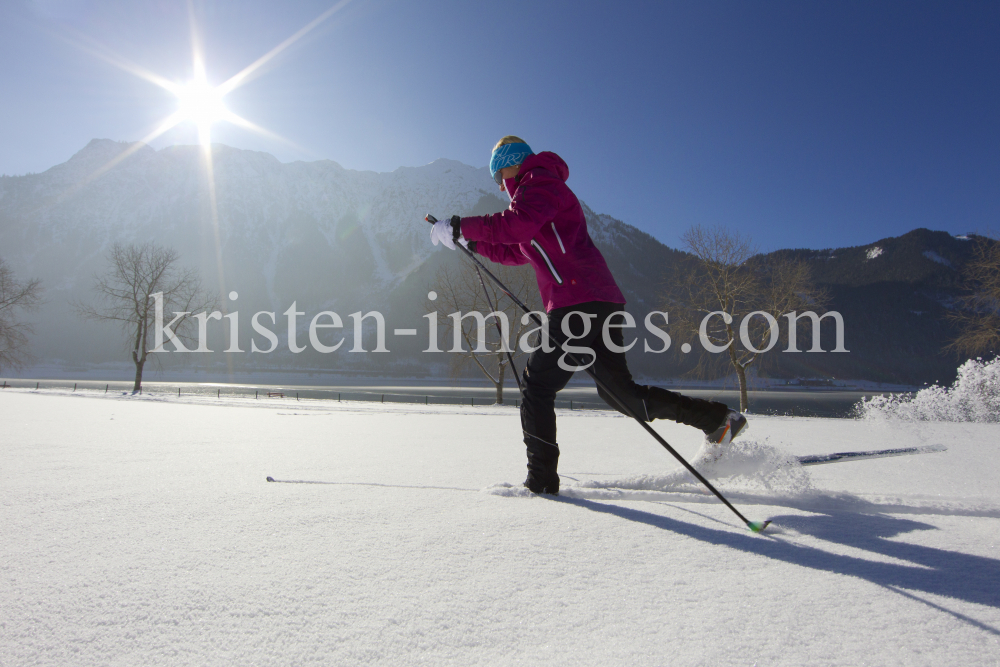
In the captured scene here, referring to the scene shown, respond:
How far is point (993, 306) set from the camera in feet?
49.5

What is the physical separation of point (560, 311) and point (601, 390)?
442 mm

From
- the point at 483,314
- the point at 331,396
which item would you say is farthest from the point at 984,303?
the point at 331,396

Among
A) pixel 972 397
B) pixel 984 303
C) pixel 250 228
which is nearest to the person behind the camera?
pixel 972 397

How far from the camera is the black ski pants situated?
2.09 meters

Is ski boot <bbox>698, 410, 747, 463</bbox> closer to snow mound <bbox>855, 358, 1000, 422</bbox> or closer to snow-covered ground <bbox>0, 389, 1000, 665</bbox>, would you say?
snow-covered ground <bbox>0, 389, 1000, 665</bbox>

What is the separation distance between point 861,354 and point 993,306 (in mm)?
115250

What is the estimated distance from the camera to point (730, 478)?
86.4 inches

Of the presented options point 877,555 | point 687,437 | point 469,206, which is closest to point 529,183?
point 877,555

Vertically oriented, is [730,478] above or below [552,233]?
below

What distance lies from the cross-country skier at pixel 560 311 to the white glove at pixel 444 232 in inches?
1.4

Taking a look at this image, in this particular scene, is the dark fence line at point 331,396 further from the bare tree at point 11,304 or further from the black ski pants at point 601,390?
the black ski pants at point 601,390

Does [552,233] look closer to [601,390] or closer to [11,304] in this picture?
[601,390]

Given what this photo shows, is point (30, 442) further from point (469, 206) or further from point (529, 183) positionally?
point (469, 206)

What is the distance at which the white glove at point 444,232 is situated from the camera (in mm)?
2316
